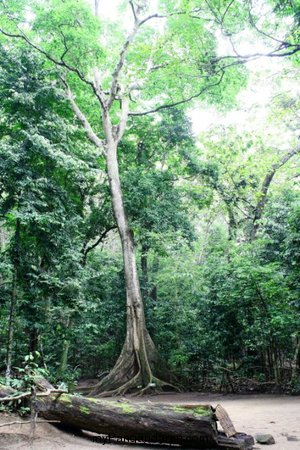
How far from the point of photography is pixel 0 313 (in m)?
9.77

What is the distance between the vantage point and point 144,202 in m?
14.4

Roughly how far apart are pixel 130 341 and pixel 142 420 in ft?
24.8

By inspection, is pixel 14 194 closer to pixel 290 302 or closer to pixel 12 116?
pixel 12 116

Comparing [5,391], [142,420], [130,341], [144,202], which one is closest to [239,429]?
[142,420]

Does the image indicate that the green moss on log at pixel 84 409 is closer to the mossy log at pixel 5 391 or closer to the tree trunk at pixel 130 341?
the mossy log at pixel 5 391

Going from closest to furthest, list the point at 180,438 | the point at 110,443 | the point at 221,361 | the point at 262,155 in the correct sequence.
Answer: the point at 180,438 < the point at 110,443 < the point at 221,361 < the point at 262,155

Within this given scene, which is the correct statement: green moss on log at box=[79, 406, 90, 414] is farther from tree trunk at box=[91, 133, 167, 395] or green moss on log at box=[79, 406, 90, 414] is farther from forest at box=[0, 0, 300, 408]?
tree trunk at box=[91, 133, 167, 395]

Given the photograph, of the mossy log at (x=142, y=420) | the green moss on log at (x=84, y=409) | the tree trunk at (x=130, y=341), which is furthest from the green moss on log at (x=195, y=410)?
the tree trunk at (x=130, y=341)

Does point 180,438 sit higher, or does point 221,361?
point 221,361

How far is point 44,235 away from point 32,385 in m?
5.36

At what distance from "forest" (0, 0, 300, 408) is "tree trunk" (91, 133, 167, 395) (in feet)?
0.14

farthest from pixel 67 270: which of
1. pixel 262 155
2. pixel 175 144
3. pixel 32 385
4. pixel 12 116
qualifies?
pixel 262 155

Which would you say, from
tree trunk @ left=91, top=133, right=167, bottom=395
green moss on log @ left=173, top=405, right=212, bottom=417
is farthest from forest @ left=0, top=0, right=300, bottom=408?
green moss on log @ left=173, top=405, right=212, bottom=417

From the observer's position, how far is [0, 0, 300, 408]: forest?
917cm
